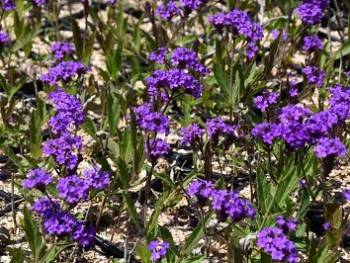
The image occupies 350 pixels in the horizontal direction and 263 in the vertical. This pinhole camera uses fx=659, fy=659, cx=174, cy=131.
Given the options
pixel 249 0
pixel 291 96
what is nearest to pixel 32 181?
pixel 291 96

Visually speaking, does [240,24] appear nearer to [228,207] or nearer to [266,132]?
[266,132]

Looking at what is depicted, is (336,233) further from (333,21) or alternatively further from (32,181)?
(333,21)

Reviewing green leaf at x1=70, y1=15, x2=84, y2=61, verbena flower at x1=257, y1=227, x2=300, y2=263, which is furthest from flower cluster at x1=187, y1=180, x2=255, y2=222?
green leaf at x1=70, y1=15, x2=84, y2=61

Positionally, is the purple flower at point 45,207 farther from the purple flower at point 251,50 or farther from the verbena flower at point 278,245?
the purple flower at point 251,50

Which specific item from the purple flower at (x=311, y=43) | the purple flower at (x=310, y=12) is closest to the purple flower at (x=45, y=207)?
the purple flower at (x=310, y=12)

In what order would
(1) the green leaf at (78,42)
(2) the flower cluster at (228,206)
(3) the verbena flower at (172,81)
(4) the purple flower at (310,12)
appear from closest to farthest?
(2) the flower cluster at (228,206), (3) the verbena flower at (172,81), (1) the green leaf at (78,42), (4) the purple flower at (310,12)
